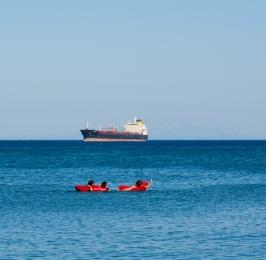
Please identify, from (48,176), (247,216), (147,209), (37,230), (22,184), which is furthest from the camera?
(48,176)

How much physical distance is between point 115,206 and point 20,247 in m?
23.7

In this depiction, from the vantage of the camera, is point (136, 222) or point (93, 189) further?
point (93, 189)

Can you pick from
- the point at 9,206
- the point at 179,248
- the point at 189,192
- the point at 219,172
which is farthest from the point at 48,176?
the point at 179,248

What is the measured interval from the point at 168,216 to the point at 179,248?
1453cm

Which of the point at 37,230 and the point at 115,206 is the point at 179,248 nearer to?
the point at 37,230

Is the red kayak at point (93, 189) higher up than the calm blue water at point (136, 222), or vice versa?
the red kayak at point (93, 189)

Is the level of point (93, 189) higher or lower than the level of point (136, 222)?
higher

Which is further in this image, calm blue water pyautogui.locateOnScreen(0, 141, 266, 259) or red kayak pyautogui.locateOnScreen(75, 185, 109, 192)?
red kayak pyautogui.locateOnScreen(75, 185, 109, 192)

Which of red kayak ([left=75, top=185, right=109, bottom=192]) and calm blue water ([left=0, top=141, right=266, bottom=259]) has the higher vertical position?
red kayak ([left=75, top=185, right=109, bottom=192])

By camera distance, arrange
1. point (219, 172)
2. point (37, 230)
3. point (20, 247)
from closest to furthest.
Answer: point (20, 247) → point (37, 230) → point (219, 172)

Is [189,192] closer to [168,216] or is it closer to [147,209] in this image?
[147,209]

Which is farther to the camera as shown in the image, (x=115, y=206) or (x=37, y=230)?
(x=115, y=206)

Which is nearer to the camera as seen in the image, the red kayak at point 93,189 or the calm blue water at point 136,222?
the calm blue water at point 136,222

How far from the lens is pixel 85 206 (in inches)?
2625
